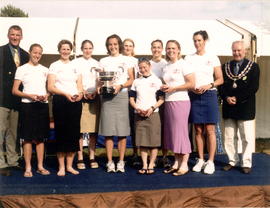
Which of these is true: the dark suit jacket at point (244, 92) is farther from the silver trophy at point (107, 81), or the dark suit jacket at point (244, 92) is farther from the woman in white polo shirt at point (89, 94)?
the woman in white polo shirt at point (89, 94)

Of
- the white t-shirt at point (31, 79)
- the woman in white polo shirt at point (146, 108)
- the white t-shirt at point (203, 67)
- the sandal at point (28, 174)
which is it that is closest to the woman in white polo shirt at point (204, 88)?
the white t-shirt at point (203, 67)

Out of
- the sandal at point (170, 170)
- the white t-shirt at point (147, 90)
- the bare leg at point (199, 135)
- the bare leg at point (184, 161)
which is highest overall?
the white t-shirt at point (147, 90)

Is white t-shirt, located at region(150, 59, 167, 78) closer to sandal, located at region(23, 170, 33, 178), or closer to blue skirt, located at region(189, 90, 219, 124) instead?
blue skirt, located at region(189, 90, 219, 124)

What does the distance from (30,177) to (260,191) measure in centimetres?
231

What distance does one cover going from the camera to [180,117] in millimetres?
3367

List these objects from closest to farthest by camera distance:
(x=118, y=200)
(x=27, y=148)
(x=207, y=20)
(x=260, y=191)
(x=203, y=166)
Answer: (x=118, y=200)
(x=260, y=191)
(x=27, y=148)
(x=203, y=166)
(x=207, y=20)

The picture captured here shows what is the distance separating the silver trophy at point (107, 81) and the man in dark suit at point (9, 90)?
1041 mm

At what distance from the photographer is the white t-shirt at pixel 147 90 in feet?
11.0

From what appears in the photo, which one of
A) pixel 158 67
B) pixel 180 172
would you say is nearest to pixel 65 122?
pixel 158 67

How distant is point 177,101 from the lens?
3355mm

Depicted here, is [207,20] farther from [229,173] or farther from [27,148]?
[27,148]

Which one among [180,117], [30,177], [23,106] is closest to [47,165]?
[30,177]

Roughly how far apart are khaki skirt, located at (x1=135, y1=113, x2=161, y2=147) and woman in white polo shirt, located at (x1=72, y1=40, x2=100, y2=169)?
54 cm

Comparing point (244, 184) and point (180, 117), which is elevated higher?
point (180, 117)
